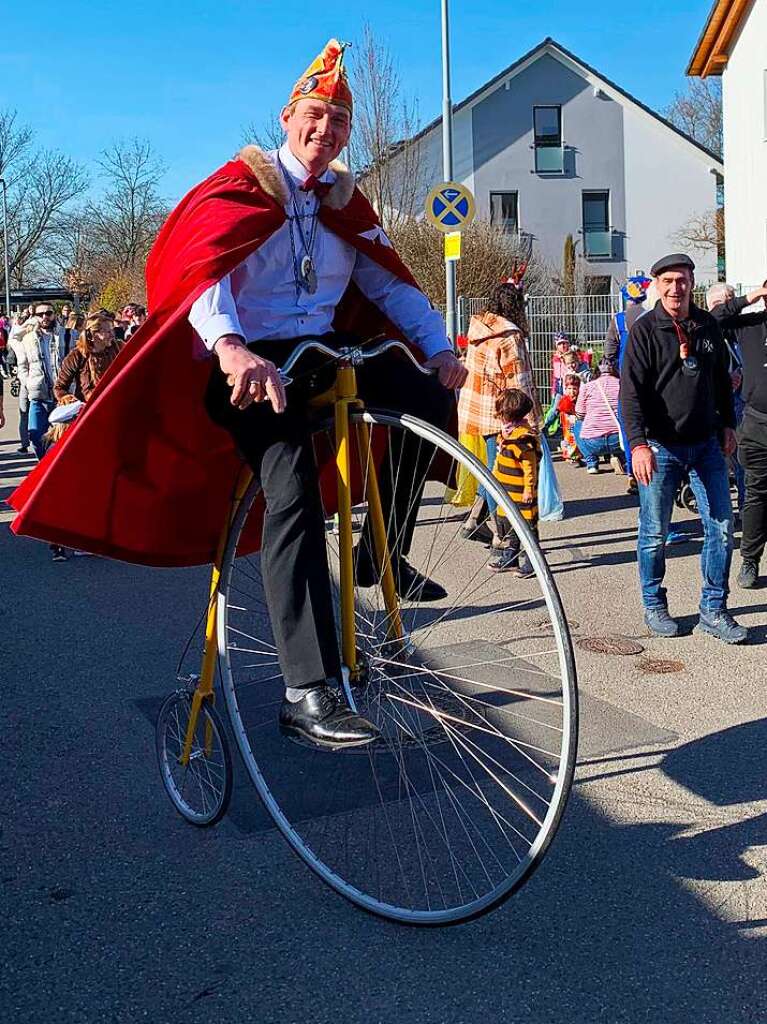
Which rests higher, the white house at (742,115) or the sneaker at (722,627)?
the white house at (742,115)

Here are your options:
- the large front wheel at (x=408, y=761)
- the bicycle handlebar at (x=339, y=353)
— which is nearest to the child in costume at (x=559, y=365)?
the large front wheel at (x=408, y=761)

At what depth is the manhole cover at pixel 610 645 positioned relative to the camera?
6.80 m

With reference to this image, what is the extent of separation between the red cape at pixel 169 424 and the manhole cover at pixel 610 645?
10.0ft

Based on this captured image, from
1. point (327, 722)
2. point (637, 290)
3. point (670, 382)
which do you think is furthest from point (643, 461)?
point (637, 290)

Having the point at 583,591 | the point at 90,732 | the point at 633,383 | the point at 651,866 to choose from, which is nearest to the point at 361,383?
the point at 651,866

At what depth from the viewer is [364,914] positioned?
375 cm

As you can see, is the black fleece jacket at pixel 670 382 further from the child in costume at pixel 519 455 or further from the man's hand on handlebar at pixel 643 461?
the child in costume at pixel 519 455

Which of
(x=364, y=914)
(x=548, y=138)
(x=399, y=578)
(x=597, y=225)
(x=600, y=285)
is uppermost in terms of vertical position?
(x=548, y=138)

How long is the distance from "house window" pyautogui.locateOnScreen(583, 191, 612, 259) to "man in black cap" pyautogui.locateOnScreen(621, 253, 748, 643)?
139ft

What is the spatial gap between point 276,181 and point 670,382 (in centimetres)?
377

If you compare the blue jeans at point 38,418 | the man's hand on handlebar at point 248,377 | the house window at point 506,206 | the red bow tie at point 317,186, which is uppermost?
the house window at point 506,206

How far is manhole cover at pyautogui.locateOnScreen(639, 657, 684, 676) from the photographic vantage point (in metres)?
6.37

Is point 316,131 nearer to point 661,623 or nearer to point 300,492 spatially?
point 300,492

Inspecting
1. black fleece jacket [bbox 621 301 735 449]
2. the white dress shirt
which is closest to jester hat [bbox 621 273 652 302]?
black fleece jacket [bbox 621 301 735 449]
